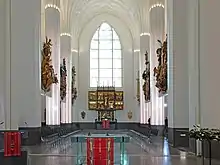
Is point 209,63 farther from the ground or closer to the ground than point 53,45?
closer to the ground

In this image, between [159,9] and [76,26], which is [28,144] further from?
[76,26]

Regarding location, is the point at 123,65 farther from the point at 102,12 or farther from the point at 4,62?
the point at 4,62

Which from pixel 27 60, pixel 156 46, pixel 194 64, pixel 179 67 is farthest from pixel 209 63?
pixel 156 46

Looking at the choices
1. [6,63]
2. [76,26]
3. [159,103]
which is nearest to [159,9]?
[159,103]

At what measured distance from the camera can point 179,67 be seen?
57.1 ft

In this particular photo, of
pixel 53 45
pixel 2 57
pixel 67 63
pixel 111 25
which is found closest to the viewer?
pixel 2 57

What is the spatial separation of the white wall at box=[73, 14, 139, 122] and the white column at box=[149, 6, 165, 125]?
16.0m

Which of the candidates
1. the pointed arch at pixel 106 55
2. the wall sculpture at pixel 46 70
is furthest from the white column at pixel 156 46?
the pointed arch at pixel 106 55

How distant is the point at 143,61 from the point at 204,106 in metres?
23.0

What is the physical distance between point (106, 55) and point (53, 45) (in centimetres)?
1945

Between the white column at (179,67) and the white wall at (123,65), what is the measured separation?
2713 centimetres

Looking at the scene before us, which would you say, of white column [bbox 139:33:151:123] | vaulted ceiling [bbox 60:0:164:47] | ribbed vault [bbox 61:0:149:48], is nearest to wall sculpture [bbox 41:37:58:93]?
vaulted ceiling [bbox 60:0:164:47]

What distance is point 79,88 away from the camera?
45594mm

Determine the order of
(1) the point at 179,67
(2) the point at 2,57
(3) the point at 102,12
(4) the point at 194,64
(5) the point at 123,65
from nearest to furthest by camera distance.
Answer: (4) the point at 194,64
(2) the point at 2,57
(1) the point at 179,67
(3) the point at 102,12
(5) the point at 123,65
